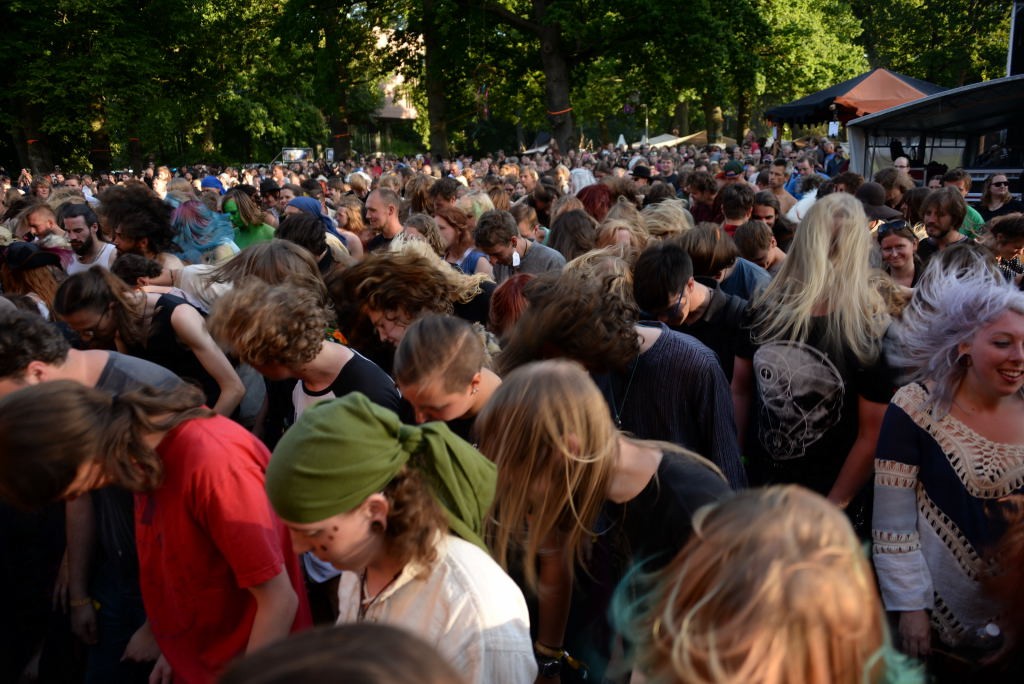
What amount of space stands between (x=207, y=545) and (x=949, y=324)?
241cm

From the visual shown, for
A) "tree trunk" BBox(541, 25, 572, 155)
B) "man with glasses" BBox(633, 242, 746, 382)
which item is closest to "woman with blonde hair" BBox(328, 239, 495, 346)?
"man with glasses" BBox(633, 242, 746, 382)

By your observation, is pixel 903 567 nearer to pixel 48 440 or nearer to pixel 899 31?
pixel 48 440

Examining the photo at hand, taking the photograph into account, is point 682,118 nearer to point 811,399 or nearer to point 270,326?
point 811,399

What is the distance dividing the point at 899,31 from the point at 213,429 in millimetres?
50476

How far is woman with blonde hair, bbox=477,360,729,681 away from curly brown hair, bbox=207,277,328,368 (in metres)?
1.07

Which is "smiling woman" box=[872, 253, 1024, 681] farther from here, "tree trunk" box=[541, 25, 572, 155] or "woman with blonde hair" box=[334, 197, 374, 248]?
"tree trunk" box=[541, 25, 572, 155]

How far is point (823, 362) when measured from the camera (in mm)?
3312

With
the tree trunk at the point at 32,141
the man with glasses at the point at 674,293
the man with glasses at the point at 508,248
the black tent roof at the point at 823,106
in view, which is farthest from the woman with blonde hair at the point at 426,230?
the tree trunk at the point at 32,141

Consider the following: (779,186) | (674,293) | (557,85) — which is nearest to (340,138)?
(557,85)

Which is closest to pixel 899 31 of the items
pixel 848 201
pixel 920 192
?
pixel 920 192

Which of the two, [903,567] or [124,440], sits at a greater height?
[124,440]

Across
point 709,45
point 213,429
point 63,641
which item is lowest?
point 63,641

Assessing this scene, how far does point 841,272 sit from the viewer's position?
3430 mm

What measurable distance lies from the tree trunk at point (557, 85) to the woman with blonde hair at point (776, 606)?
25932 millimetres
